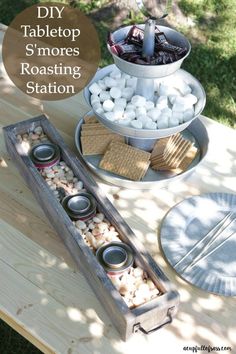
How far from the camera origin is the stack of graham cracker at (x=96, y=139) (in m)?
1.48

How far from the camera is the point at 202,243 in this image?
127 centimetres

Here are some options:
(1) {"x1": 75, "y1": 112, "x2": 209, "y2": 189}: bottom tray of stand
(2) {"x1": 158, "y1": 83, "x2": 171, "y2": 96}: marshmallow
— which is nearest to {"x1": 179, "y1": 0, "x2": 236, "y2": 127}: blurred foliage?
(1) {"x1": 75, "y1": 112, "x2": 209, "y2": 189}: bottom tray of stand

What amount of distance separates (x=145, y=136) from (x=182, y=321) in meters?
0.48

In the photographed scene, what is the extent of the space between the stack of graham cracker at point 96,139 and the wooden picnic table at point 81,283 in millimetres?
77

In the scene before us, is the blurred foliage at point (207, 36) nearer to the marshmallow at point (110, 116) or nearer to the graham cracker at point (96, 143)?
the graham cracker at point (96, 143)

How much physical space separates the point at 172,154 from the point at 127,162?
0.45 ft

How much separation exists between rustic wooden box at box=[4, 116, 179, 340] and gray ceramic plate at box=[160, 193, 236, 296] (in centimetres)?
12

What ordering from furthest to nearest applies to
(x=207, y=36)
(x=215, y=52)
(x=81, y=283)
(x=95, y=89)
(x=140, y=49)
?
(x=207, y=36) → (x=215, y=52) → (x=95, y=89) → (x=140, y=49) → (x=81, y=283)

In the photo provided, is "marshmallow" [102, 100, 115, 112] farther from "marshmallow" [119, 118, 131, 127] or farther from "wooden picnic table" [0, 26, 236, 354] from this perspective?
"wooden picnic table" [0, 26, 236, 354]

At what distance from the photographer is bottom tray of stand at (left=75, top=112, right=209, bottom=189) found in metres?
1.40

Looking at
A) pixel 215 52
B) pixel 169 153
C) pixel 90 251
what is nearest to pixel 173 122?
pixel 169 153

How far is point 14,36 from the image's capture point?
2.04m

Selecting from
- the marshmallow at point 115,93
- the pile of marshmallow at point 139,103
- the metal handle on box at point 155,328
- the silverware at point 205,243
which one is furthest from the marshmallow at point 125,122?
the metal handle on box at point 155,328

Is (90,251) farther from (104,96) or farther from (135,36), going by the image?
(135,36)
